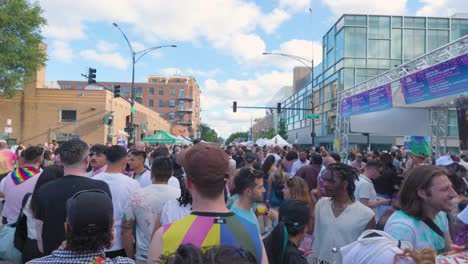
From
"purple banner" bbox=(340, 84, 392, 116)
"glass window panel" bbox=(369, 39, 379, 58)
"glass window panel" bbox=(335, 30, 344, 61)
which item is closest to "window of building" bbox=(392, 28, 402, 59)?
"glass window panel" bbox=(369, 39, 379, 58)

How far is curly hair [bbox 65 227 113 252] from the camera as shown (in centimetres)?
206

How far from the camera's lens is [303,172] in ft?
28.1

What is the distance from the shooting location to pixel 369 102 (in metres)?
18.0

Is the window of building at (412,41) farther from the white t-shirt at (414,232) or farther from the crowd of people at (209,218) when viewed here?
the white t-shirt at (414,232)

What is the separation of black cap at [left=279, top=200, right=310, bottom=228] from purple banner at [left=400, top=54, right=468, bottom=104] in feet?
34.1

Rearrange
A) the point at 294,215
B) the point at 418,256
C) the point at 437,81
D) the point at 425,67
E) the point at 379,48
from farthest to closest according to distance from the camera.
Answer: the point at 379,48, the point at 425,67, the point at 437,81, the point at 294,215, the point at 418,256

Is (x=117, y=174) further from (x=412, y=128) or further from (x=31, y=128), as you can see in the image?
(x=31, y=128)

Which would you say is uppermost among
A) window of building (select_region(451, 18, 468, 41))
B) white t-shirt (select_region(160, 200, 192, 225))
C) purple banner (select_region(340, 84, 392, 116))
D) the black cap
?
window of building (select_region(451, 18, 468, 41))

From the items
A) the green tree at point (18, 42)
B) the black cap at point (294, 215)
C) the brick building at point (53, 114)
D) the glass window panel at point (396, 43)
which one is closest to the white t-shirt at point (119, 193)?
the black cap at point (294, 215)

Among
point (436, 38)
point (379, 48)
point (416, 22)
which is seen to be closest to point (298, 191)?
point (379, 48)

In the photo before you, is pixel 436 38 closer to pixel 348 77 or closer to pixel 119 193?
pixel 348 77

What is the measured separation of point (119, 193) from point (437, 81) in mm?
12149

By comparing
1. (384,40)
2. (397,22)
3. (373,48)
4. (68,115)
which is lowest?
(68,115)

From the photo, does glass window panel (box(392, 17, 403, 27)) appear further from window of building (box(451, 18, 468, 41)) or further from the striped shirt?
the striped shirt
